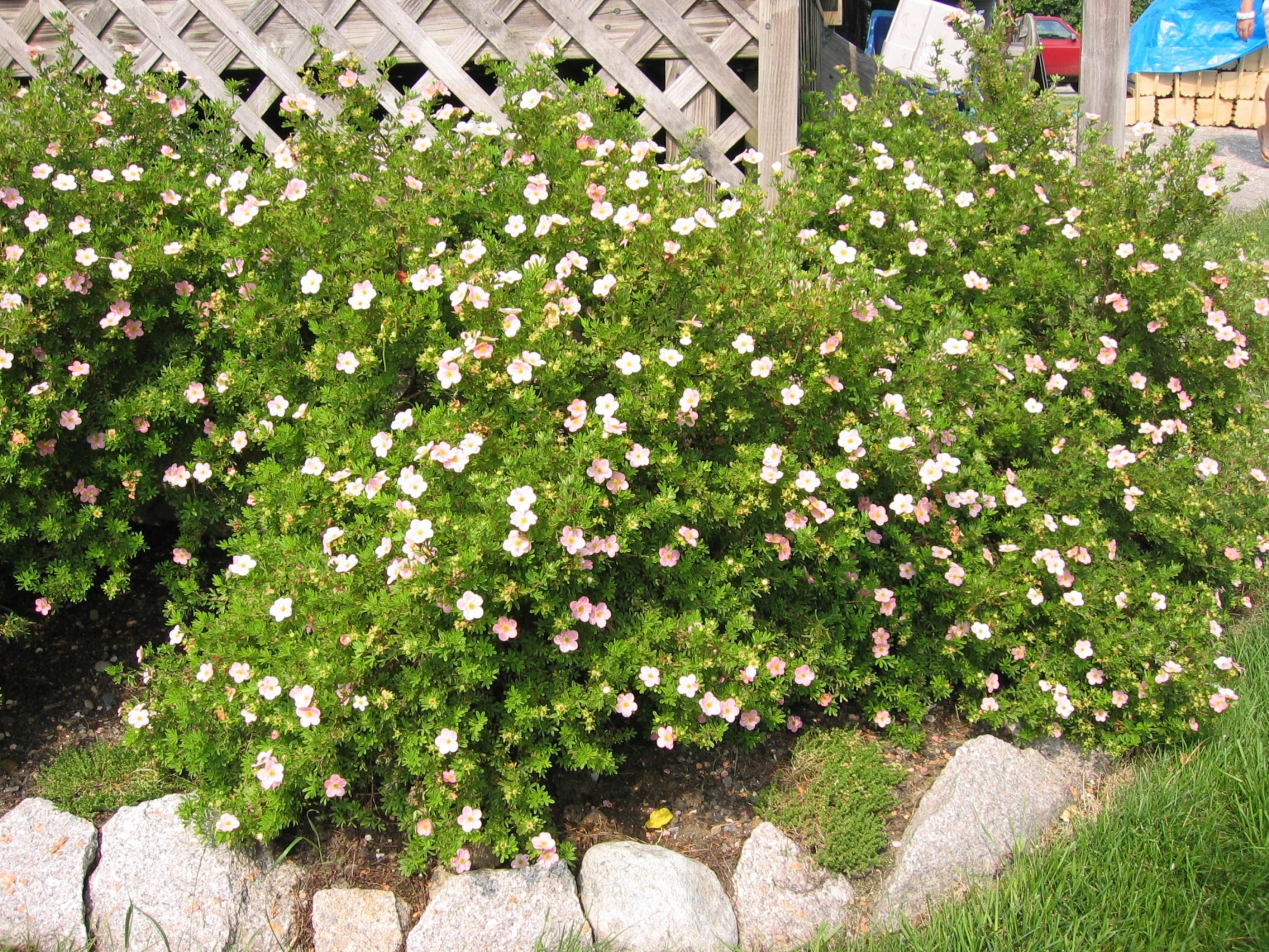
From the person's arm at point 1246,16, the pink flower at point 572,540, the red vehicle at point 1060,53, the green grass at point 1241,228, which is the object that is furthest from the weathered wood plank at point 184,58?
the red vehicle at point 1060,53

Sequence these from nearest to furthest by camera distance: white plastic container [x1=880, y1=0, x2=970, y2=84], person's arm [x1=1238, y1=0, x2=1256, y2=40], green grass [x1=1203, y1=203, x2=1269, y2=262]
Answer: white plastic container [x1=880, y1=0, x2=970, y2=84], green grass [x1=1203, y1=203, x2=1269, y2=262], person's arm [x1=1238, y1=0, x2=1256, y2=40]

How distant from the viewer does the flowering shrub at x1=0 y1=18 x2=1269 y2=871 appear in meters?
2.44

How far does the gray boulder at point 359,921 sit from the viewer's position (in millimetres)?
2365

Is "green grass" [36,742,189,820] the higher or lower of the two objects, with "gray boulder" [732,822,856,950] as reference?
lower

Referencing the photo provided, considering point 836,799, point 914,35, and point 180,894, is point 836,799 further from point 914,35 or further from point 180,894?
point 914,35

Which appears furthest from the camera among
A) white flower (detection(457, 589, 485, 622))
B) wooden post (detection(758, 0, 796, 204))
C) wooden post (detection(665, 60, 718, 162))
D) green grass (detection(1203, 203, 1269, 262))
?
green grass (detection(1203, 203, 1269, 262))

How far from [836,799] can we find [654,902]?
60cm

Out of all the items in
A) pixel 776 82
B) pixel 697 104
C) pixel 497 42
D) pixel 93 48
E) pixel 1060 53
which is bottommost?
pixel 93 48

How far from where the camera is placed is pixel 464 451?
246 cm

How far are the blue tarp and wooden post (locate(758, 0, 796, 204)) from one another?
30.8 ft

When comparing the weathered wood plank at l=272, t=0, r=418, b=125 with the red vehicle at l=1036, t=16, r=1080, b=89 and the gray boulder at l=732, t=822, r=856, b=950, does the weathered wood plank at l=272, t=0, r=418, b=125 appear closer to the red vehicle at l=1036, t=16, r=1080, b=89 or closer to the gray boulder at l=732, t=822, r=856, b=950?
the gray boulder at l=732, t=822, r=856, b=950

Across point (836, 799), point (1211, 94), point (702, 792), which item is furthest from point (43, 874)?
point (1211, 94)

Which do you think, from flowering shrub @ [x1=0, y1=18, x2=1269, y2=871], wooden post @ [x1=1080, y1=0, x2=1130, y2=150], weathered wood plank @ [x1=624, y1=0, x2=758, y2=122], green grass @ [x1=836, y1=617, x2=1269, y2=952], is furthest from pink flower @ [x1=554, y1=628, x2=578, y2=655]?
wooden post @ [x1=1080, y1=0, x2=1130, y2=150]

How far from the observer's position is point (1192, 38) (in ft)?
37.5
